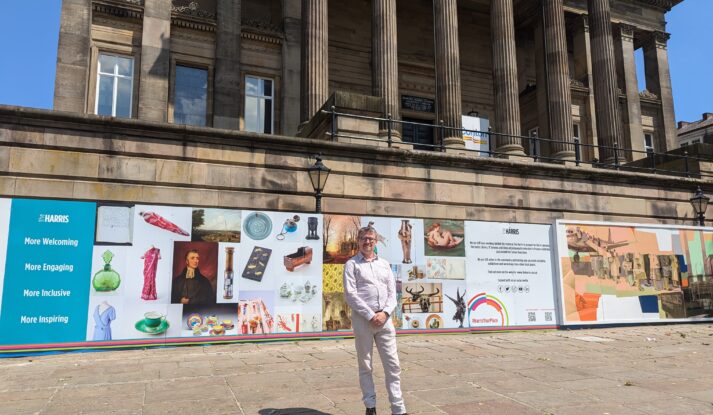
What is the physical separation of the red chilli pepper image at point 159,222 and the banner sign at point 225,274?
21mm

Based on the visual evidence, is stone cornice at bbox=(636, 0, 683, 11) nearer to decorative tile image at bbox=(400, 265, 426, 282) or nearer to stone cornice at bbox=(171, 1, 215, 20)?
stone cornice at bbox=(171, 1, 215, 20)

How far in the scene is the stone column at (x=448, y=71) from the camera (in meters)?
17.5

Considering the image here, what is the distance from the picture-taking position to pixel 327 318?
1146 cm

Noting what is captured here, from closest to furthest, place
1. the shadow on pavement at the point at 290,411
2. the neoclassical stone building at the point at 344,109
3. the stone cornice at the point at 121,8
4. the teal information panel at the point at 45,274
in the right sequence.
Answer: the shadow on pavement at the point at 290,411 < the teal information panel at the point at 45,274 < the neoclassical stone building at the point at 344,109 < the stone cornice at the point at 121,8

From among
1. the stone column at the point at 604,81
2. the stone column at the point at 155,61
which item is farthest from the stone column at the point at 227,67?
the stone column at the point at 604,81

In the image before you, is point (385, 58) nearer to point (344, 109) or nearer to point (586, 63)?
point (344, 109)

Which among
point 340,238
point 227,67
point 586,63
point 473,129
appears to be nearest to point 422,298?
point 340,238

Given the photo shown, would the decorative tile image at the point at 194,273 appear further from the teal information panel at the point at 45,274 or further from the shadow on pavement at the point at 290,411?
the shadow on pavement at the point at 290,411

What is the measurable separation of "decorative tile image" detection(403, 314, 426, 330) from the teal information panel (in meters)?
6.91

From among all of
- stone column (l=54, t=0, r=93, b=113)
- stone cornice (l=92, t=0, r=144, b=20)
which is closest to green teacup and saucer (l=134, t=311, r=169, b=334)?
stone column (l=54, t=0, r=93, b=113)

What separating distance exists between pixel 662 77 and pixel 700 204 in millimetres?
16295

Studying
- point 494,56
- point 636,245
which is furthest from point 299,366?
point 494,56

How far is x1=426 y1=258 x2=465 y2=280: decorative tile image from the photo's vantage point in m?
12.5

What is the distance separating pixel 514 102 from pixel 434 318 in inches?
403
